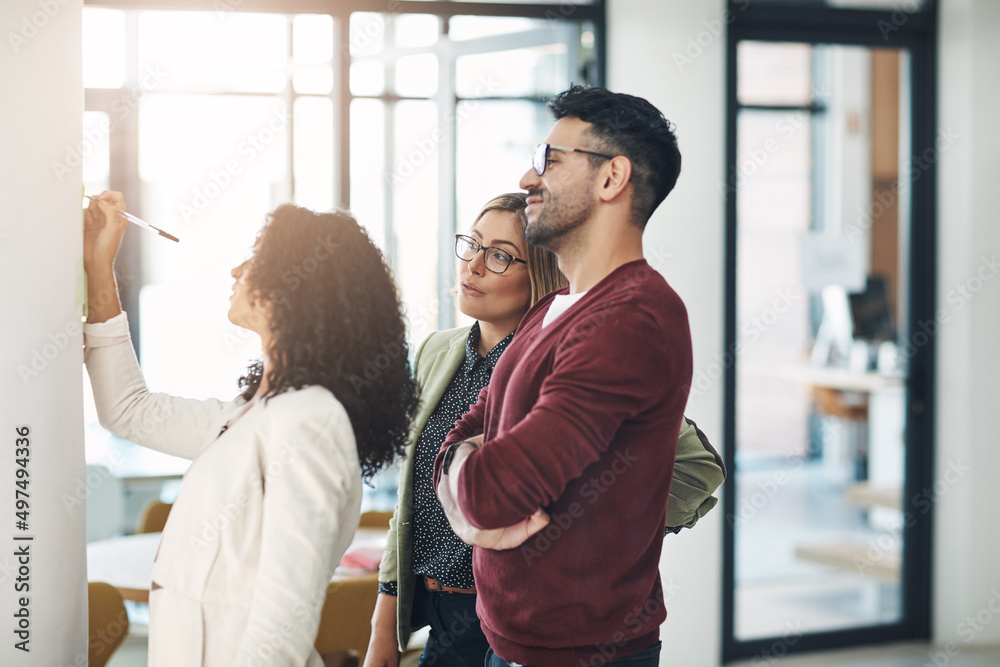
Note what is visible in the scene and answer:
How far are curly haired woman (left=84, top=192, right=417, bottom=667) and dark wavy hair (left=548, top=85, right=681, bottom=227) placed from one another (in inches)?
14.9

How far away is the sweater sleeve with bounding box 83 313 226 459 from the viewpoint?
55.1 inches

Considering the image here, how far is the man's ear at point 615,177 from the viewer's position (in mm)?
1314

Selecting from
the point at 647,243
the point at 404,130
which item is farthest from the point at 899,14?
the point at 404,130

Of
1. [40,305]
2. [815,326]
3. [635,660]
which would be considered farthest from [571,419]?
[815,326]

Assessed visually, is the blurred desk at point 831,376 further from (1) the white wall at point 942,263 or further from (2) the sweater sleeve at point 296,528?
(2) the sweater sleeve at point 296,528

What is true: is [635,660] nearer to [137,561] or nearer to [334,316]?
[334,316]

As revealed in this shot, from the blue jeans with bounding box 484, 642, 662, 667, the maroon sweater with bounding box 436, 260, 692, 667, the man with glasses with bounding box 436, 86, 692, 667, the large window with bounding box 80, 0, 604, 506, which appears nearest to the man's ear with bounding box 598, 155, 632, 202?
the man with glasses with bounding box 436, 86, 692, 667

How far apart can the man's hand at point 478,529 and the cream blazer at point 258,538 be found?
13 centimetres

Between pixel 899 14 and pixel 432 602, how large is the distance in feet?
10.2

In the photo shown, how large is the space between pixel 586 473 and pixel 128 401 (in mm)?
734

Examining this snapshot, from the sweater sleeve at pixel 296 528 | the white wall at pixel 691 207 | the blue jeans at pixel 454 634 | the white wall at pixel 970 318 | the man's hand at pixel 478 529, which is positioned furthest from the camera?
the white wall at pixel 970 318

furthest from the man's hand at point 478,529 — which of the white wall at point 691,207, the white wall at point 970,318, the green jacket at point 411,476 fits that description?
the white wall at point 970,318

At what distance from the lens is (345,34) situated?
3.07m

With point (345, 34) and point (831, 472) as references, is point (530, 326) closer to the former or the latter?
point (345, 34)
